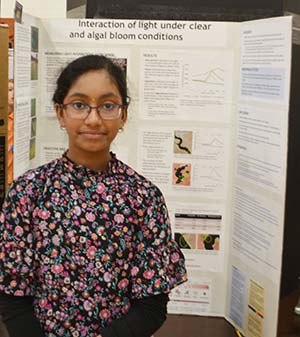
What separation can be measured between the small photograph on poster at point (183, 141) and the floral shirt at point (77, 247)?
0.76 m

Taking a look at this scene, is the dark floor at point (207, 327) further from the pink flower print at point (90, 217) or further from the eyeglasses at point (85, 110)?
the eyeglasses at point (85, 110)

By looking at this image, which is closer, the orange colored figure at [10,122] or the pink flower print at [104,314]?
the pink flower print at [104,314]

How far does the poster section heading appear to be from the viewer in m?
1.98

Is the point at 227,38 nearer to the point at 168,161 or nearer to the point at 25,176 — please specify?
the point at 168,161

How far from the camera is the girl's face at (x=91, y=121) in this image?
1.29m

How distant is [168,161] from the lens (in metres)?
2.08

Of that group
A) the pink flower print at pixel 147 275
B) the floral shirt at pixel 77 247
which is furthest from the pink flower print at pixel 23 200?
the pink flower print at pixel 147 275

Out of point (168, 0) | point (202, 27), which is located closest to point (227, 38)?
point (202, 27)

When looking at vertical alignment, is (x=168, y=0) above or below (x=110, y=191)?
above

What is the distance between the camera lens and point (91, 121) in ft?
4.19

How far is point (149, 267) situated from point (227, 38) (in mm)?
993

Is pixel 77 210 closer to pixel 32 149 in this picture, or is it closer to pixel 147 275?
pixel 147 275

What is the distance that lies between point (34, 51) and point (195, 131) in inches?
25.1

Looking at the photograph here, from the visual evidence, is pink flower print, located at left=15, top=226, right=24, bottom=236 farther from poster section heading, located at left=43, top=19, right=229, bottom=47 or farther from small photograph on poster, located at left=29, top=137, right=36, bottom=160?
poster section heading, located at left=43, top=19, right=229, bottom=47
